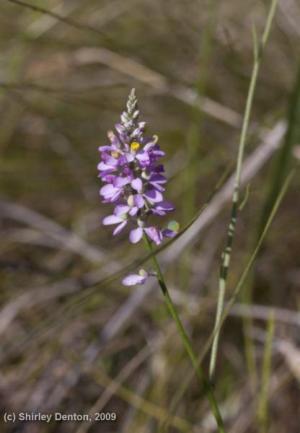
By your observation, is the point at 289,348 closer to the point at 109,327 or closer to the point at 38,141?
the point at 109,327

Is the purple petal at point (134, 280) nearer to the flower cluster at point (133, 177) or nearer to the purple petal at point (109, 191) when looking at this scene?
the flower cluster at point (133, 177)

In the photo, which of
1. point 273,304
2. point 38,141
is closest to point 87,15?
point 38,141

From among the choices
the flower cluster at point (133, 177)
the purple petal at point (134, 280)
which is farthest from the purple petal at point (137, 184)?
the purple petal at point (134, 280)

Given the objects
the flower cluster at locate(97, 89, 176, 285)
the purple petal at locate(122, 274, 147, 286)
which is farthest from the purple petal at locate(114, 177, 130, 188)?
the purple petal at locate(122, 274, 147, 286)

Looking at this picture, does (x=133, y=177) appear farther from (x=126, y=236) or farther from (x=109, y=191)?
(x=126, y=236)

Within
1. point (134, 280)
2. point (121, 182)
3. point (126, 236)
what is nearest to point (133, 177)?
point (121, 182)

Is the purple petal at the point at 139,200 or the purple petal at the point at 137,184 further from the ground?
the purple petal at the point at 137,184
